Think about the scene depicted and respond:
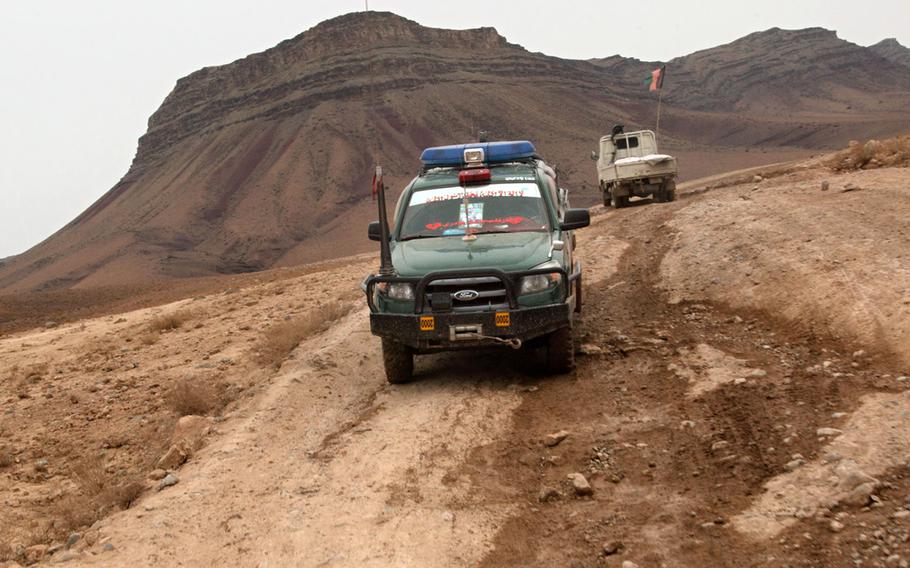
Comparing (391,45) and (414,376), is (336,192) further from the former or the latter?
(414,376)

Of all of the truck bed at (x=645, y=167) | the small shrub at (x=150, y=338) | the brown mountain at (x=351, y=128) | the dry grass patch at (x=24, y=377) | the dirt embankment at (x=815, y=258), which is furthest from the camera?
the brown mountain at (x=351, y=128)

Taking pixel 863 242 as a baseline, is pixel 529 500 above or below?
below

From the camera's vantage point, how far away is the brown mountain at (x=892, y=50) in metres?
160

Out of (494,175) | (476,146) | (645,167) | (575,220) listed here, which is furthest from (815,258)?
(645,167)

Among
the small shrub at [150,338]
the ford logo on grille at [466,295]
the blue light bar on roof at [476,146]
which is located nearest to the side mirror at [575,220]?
the ford logo on grille at [466,295]

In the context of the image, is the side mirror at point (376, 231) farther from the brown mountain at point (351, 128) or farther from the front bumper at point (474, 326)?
the brown mountain at point (351, 128)

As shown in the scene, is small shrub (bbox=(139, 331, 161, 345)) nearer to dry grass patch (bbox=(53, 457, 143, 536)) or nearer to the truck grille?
dry grass patch (bbox=(53, 457, 143, 536))

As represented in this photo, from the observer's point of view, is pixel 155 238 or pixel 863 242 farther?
pixel 155 238

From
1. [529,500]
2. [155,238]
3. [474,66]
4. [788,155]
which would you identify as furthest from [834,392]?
[474,66]

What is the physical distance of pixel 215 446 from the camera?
6.67 meters

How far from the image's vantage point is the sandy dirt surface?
449cm

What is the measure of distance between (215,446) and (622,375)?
141 inches

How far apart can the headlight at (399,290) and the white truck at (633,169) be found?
16722 mm

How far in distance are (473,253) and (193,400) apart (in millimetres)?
3144
